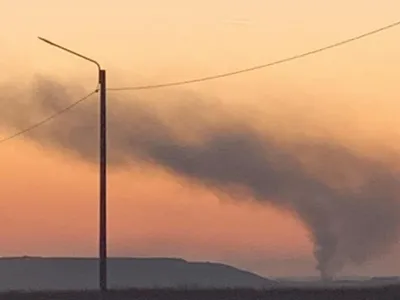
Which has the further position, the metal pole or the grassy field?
the grassy field

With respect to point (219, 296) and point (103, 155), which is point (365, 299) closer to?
point (219, 296)

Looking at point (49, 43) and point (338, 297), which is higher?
point (49, 43)

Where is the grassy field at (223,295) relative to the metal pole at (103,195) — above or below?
below

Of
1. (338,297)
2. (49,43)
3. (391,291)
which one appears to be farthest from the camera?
(391,291)

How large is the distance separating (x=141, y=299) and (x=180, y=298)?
2010mm

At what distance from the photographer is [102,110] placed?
175ft

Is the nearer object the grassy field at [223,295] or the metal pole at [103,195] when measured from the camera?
the metal pole at [103,195]

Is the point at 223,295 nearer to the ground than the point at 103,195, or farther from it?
nearer to the ground

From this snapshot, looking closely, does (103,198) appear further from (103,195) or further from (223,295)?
(223,295)

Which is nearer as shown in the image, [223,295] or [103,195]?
[103,195]

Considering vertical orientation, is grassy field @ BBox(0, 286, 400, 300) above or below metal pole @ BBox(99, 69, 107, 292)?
below

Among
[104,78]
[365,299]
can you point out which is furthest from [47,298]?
[365,299]

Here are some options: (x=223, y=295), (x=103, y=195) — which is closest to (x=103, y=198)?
(x=103, y=195)

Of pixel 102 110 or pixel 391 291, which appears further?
pixel 391 291
